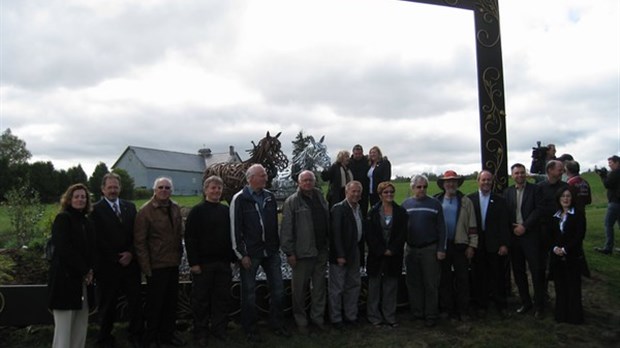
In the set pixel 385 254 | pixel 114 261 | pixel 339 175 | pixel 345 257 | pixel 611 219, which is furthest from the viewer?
pixel 611 219

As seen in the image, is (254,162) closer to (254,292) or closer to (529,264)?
(254,292)

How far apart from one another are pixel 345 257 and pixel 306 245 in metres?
0.51

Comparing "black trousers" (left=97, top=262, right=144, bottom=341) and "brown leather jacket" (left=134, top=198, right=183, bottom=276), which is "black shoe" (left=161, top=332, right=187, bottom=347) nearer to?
"black trousers" (left=97, top=262, right=144, bottom=341)

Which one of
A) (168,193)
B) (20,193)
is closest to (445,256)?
(168,193)

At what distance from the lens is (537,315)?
5.67 meters

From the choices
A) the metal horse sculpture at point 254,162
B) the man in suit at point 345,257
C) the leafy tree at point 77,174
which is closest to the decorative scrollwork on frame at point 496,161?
the man in suit at point 345,257

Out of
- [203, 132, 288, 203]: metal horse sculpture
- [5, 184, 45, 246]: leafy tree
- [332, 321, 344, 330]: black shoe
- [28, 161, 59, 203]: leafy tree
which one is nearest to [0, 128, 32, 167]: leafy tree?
[28, 161, 59, 203]: leafy tree

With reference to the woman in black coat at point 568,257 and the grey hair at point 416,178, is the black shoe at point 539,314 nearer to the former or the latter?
the woman in black coat at point 568,257

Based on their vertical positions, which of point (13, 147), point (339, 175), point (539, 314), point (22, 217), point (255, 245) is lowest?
point (539, 314)

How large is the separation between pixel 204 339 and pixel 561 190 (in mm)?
4492

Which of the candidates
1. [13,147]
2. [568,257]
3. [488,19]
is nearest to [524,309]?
[568,257]

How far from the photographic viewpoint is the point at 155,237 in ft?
15.7

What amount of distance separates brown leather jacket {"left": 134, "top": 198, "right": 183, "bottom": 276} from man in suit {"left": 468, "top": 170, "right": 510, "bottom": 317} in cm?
373

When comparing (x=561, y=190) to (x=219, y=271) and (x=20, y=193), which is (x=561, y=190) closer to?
(x=219, y=271)
